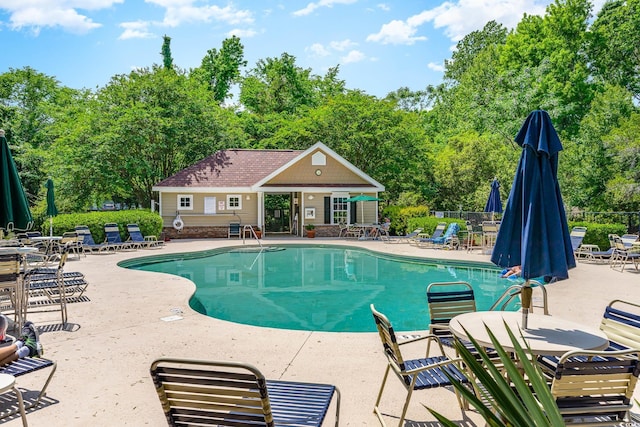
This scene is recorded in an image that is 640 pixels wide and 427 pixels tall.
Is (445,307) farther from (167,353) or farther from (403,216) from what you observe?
(403,216)

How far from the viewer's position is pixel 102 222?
18.5m

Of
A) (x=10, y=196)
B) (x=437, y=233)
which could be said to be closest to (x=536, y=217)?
(x=10, y=196)

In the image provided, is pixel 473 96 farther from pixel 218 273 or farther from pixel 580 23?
pixel 218 273

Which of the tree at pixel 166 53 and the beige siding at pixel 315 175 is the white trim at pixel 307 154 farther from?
the tree at pixel 166 53

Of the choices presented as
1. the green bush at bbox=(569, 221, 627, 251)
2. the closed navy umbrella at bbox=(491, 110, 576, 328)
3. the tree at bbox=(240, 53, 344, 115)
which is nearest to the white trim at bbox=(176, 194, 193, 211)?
the tree at bbox=(240, 53, 344, 115)

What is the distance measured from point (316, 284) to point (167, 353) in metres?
7.27

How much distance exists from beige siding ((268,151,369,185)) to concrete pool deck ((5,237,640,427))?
603 inches

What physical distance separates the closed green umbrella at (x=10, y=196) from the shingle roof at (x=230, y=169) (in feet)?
54.8

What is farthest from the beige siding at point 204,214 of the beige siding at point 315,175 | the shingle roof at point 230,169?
the beige siding at point 315,175

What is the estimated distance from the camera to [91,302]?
8.18 m

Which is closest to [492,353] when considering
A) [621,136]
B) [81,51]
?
[621,136]

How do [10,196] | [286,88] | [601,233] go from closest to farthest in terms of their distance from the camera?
[10,196]
[601,233]
[286,88]

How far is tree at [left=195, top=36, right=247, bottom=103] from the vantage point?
143 ft

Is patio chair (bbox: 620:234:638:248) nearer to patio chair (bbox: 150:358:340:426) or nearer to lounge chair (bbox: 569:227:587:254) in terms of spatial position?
lounge chair (bbox: 569:227:587:254)
